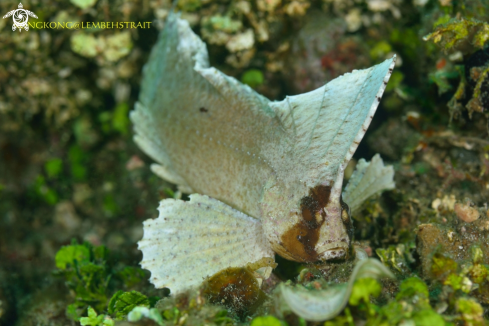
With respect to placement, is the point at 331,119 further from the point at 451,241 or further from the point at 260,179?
the point at 451,241

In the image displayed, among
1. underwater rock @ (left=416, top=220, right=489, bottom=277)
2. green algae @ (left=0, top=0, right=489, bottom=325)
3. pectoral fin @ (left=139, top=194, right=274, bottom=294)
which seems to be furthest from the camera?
pectoral fin @ (left=139, top=194, right=274, bottom=294)

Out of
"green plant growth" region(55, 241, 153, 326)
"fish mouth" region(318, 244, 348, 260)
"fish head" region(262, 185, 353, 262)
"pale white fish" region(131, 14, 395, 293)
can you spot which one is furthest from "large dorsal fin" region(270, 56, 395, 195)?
"green plant growth" region(55, 241, 153, 326)

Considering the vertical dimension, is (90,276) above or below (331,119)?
below

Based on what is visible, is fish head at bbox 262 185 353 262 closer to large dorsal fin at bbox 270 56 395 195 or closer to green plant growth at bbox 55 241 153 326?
large dorsal fin at bbox 270 56 395 195

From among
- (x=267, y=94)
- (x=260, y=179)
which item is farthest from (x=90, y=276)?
(x=267, y=94)

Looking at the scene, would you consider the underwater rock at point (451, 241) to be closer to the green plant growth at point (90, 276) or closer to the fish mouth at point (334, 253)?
the fish mouth at point (334, 253)

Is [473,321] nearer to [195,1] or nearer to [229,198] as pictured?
[229,198]

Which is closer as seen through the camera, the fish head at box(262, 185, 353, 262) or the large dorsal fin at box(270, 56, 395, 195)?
the large dorsal fin at box(270, 56, 395, 195)

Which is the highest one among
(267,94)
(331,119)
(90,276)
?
(331,119)
